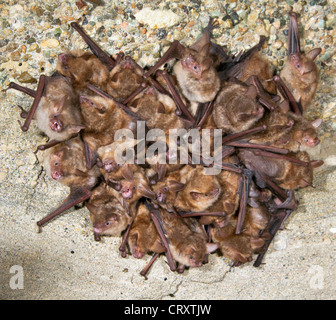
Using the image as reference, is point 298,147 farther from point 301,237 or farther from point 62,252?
point 62,252

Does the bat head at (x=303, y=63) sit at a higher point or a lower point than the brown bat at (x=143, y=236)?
higher

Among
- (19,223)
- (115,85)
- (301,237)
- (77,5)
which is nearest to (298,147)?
(301,237)

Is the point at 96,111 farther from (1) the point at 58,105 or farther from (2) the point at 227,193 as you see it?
(2) the point at 227,193

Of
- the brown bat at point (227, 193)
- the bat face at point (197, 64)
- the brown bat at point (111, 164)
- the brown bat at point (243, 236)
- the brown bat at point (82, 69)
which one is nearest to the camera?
the bat face at point (197, 64)

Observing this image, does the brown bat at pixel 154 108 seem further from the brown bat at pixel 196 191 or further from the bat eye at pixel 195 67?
the brown bat at pixel 196 191

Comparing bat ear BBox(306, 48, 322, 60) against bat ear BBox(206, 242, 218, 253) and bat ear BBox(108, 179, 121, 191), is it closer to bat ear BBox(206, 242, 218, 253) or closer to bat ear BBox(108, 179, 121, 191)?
bat ear BBox(206, 242, 218, 253)

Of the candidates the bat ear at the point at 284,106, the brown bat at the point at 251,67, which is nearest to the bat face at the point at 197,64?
the brown bat at the point at 251,67

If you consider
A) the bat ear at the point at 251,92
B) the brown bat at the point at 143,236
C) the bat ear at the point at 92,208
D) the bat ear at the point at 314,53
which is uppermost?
the bat ear at the point at 314,53
